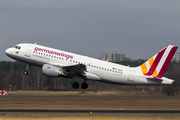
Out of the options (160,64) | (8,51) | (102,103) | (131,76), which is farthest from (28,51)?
(160,64)

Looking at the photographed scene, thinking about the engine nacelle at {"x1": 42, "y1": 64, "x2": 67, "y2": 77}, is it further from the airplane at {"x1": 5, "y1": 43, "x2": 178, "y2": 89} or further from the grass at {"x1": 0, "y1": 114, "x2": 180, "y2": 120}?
the grass at {"x1": 0, "y1": 114, "x2": 180, "y2": 120}

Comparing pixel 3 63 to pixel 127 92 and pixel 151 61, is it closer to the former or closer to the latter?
pixel 127 92

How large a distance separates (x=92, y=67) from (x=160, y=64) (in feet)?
34.1

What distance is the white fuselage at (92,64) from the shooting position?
168 feet

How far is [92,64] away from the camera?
2028 inches

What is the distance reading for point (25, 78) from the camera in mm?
98125

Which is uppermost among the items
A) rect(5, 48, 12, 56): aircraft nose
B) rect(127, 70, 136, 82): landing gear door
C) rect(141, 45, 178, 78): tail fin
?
rect(5, 48, 12, 56): aircraft nose

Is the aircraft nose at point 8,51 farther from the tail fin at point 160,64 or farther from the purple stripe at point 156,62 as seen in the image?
the purple stripe at point 156,62

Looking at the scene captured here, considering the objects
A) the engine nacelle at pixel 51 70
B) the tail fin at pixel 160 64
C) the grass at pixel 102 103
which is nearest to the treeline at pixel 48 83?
the grass at pixel 102 103

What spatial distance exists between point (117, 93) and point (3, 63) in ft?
191

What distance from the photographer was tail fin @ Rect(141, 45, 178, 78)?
172 feet

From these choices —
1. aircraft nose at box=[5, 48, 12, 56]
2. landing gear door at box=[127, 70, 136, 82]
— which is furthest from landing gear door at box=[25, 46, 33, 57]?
landing gear door at box=[127, 70, 136, 82]

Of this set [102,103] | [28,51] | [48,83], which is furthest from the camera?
[48,83]

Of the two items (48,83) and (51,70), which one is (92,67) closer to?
(51,70)
